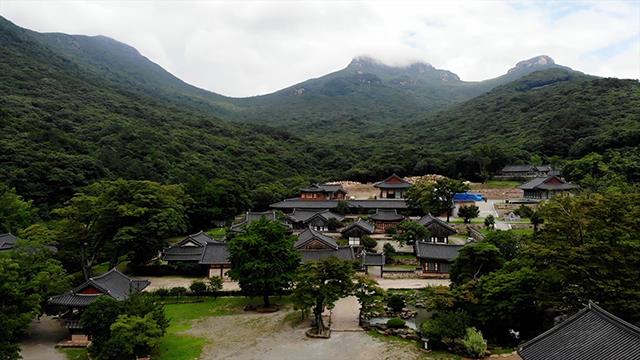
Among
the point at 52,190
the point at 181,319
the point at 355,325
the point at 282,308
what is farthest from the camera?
the point at 52,190

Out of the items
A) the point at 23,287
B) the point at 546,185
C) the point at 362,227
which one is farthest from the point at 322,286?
the point at 546,185

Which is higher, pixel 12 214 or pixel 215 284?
pixel 12 214

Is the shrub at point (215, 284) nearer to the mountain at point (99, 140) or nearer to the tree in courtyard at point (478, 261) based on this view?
the tree in courtyard at point (478, 261)

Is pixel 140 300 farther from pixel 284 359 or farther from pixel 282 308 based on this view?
pixel 282 308

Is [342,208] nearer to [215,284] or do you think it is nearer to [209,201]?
[209,201]

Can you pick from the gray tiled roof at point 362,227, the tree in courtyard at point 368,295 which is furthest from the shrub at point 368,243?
the tree in courtyard at point 368,295

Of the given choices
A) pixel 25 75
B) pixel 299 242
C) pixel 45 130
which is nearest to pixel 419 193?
pixel 299 242

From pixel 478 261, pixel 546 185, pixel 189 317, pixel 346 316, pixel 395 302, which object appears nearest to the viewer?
pixel 478 261
